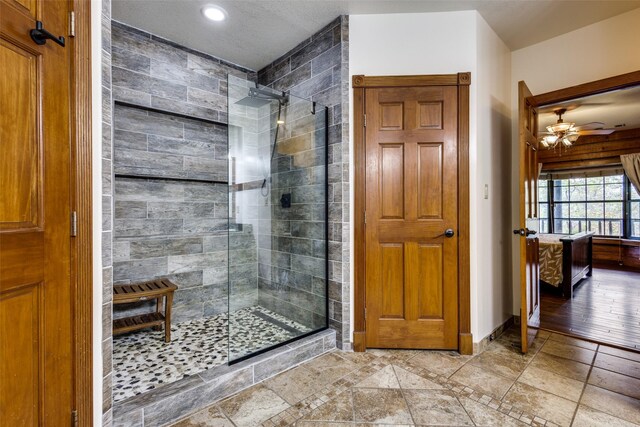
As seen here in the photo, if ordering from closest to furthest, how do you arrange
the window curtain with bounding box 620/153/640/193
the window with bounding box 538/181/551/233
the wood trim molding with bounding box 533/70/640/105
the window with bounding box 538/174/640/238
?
1. the wood trim molding with bounding box 533/70/640/105
2. the window curtain with bounding box 620/153/640/193
3. the window with bounding box 538/174/640/238
4. the window with bounding box 538/181/551/233

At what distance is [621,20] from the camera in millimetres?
2432

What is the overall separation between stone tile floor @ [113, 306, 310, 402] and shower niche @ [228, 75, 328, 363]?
0.02m

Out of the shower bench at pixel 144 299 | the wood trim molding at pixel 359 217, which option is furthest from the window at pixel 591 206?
the shower bench at pixel 144 299

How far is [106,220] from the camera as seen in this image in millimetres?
1385

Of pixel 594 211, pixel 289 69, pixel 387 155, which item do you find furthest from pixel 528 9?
pixel 594 211

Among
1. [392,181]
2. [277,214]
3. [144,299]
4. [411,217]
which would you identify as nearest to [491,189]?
[411,217]

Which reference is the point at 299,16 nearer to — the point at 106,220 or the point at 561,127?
the point at 106,220

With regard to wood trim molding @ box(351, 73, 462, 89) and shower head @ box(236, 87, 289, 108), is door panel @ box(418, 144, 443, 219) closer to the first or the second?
wood trim molding @ box(351, 73, 462, 89)

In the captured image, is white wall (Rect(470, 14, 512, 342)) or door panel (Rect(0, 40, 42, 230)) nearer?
door panel (Rect(0, 40, 42, 230))

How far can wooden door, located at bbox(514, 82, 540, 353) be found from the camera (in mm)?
2391

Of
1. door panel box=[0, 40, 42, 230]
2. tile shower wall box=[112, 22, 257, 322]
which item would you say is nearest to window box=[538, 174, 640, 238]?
tile shower wall box=[112, 22, 257, 322]

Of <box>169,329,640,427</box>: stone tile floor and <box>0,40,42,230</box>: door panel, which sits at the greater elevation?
<box>0,40,42,230</box>: door panel

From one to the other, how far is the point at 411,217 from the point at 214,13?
2382 mm

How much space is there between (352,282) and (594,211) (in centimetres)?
722
